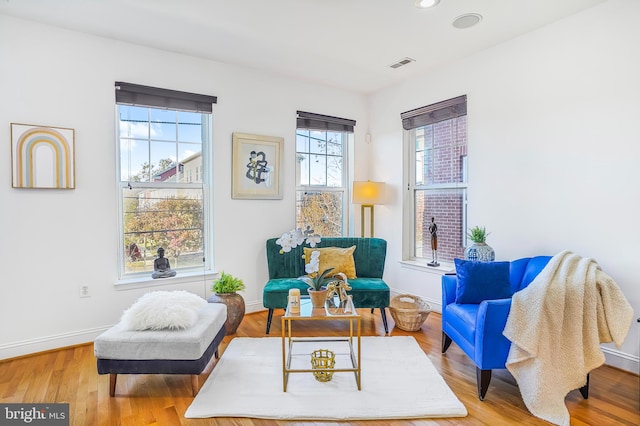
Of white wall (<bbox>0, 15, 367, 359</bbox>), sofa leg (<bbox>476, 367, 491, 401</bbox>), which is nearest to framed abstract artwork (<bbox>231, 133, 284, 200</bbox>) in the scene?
white wall (<bbox>0, 15, 367, 359</bbox>)

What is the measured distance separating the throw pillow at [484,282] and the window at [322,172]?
85.9 inches

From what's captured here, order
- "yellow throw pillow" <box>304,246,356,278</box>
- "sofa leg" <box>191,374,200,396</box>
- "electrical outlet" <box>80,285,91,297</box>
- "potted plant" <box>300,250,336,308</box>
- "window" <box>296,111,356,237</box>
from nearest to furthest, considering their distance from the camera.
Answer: "sofa leg" <box>191,374,200,396</box>, "potted plant" <box>300,250,336,308</box>, "electrical outlet" <box>80,285,91,297</box>, "yellow throw pillow" <box>304,246,356,278</box>, "window" <box>296,111,356,237</box>

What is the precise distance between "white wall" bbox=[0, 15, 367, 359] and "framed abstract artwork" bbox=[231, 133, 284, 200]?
10cm

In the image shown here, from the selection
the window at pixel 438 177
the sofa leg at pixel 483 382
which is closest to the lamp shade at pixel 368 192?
the window at pixel 438 177

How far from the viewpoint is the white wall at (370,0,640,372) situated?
8.12 ft

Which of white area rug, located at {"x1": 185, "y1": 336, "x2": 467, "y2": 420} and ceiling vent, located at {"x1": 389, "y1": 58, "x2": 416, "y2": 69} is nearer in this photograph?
white area rug, located at {"x1": 185, "y1": 336, "x2": 467, "y2": 420}

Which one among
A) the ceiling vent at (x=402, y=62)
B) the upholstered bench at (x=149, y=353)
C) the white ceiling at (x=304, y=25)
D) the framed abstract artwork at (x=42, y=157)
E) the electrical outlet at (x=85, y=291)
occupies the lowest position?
the upholstered bench at (x=149, y=353)

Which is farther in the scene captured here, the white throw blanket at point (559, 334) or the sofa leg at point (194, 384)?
the sofa leg at point (194, 384)

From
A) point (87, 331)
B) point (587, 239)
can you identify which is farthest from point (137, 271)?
point (587, 239)

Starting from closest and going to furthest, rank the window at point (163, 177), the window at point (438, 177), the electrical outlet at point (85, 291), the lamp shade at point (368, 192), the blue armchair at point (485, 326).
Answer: the blue armchair at point (485, 326), the electrical outlet at point (85, 291), the window at point (163, 177), the window at point (438, 177), the lamp shade at point (368, 192)

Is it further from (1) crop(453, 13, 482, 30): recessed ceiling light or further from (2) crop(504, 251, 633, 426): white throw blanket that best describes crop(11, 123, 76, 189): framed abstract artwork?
(2) crop(504, 251, 633, 426): white throw blanket

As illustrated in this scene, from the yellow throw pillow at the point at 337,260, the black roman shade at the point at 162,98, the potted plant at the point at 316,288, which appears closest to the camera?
the potted plant at the point at 316,288

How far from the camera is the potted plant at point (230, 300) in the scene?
3.16 m

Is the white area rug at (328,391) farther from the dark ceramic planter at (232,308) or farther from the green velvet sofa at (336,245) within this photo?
the green velvet sofa at (336,245)
